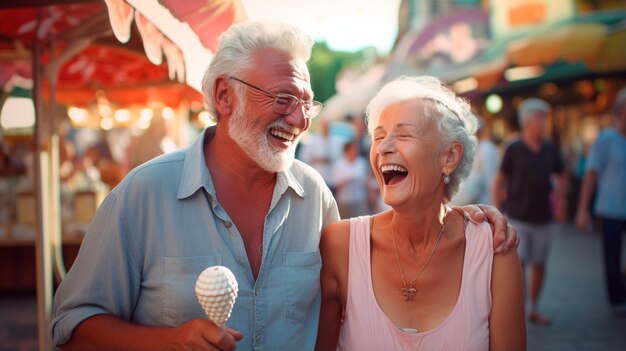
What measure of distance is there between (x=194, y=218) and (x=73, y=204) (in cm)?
569

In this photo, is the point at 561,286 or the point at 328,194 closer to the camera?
the point at 328,194

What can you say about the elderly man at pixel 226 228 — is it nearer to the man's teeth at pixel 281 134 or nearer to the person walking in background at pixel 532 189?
the man's teeth at pixel 281 134

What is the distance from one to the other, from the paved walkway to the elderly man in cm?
329

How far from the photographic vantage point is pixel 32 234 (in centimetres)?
734

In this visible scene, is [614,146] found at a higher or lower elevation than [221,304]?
higher

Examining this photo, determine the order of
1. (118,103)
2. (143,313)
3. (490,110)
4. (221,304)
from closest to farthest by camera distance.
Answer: (221,304), (143,313), (118,103), (490,110)

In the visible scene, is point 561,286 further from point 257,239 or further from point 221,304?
point 221,304

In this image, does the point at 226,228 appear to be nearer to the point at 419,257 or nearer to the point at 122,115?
the point at 419,257

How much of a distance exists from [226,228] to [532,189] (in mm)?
4591

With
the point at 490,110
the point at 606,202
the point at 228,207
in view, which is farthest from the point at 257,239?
the point at 490,110

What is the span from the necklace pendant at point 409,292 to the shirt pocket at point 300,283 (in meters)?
0.37

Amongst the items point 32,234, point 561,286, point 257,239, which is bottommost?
point 561,286

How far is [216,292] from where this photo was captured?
1751 millimetres

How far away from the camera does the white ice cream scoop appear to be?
175cm
